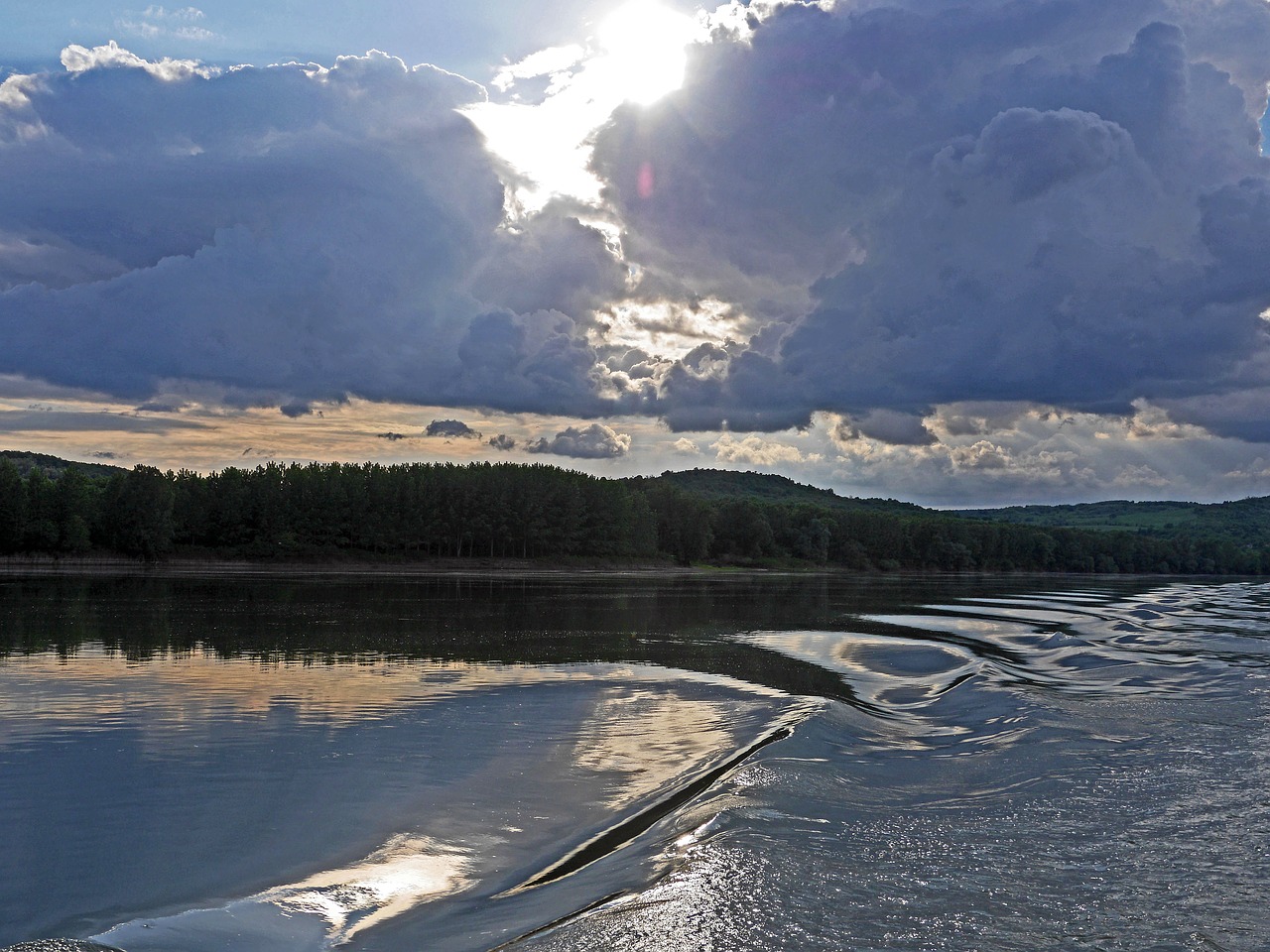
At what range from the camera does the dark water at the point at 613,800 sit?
35.6 feet

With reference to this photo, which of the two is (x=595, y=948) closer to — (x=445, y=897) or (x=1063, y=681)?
(x=445, y=897)

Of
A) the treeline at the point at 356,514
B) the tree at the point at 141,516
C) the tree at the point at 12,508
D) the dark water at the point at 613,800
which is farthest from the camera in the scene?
the tree at the point at 141,516

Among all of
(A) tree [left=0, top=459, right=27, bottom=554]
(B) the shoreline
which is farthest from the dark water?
(A) tree [left=0, top=459, right=27, bottom=554]

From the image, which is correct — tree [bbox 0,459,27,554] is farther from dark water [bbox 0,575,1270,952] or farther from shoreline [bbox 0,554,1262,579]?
dark water [bbox 0,575,1270,952]

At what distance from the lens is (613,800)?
16.2m

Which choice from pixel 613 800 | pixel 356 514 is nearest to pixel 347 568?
pixel 356 514

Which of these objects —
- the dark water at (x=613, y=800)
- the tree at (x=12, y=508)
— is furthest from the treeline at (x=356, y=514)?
the dark water at (x=613, y=800)

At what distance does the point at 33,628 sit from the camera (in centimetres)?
3872

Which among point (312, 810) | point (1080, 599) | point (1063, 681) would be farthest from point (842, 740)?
point (1080, 599)

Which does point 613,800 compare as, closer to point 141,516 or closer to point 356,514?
point 141,516

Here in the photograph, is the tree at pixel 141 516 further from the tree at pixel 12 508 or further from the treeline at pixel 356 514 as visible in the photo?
the tree at pixel 12 508

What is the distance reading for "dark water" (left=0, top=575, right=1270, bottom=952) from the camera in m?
10.9

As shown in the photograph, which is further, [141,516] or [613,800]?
[141,516]

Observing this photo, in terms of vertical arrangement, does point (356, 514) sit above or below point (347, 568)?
above
